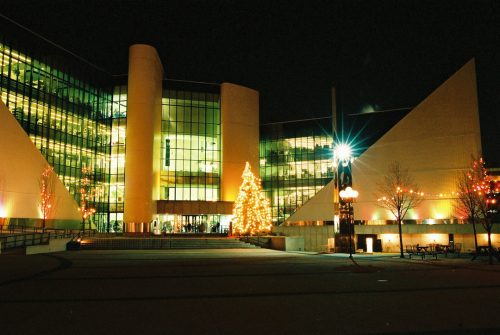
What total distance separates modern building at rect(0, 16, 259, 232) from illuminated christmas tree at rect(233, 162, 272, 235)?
1236cm

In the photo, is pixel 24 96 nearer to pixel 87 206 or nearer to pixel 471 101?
pixel 87 206

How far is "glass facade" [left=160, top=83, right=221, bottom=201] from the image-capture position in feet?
181

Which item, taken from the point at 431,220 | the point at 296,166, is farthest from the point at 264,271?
the point at 296,166

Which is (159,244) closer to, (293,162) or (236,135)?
(236,135)

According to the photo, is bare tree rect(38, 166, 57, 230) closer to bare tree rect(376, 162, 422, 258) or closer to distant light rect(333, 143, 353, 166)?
distant light rect(333, 143, 353, 166)

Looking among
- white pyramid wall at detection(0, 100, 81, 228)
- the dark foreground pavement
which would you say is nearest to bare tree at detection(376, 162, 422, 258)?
the dark foreground pavement

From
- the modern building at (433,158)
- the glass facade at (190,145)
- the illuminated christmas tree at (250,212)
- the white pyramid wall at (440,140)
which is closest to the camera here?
the modern building at (433,158)

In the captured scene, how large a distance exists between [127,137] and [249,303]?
44.2 meters

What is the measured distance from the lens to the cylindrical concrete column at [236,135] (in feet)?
182

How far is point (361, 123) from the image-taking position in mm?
54781

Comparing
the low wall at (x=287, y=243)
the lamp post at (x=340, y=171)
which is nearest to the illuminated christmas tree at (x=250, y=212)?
the low wall at (x=287, y=243)

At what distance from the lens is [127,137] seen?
50.6m

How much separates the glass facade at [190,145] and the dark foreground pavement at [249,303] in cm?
4063

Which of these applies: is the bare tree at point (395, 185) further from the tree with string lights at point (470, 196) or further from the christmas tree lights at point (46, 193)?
the christmas tree lights at point (46, 193)
